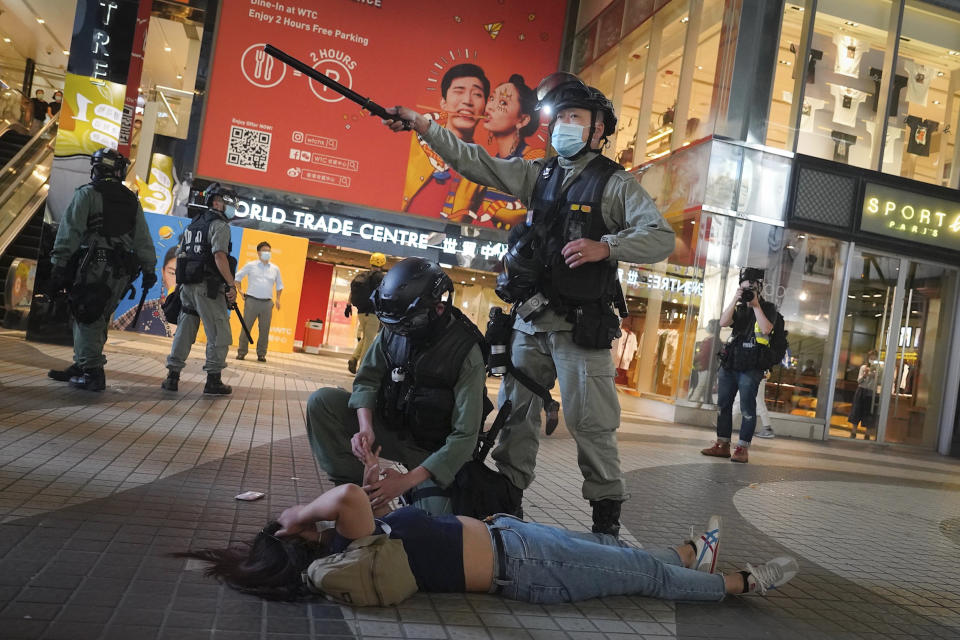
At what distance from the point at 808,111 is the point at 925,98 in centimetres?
259

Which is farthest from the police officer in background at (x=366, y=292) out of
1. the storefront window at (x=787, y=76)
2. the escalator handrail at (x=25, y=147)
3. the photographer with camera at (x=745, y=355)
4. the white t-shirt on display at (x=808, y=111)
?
the white t-shirt on display at (x=808, y=111)

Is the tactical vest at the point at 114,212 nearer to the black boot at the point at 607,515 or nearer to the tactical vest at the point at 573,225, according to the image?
the tactical vest at the point at 573,225

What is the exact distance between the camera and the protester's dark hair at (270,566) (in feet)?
7.49

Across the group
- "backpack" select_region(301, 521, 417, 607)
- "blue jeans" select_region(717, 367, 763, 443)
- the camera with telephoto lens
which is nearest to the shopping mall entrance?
"blue jeans" select_region(717, 367, 763, 443)

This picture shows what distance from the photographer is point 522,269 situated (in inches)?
130

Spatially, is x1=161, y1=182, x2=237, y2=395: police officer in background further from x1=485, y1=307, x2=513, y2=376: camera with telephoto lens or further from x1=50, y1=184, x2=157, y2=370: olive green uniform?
x1=485, y1=307, x2=513, y2=376: camera with telephoto lens

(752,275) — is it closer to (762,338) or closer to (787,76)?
(762,338)

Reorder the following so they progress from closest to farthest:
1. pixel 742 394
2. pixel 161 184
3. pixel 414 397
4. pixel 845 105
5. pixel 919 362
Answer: pixel 414 397 < pixel 742 394 < pixel 845 105 < pixel 919 362 < pixel 161 184

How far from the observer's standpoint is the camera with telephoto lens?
10.8 feet

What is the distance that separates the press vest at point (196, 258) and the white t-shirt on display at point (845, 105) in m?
10.1

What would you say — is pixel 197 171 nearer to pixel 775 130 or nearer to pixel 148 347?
pixel 148 347

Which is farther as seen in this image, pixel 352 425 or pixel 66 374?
pixel 66 374

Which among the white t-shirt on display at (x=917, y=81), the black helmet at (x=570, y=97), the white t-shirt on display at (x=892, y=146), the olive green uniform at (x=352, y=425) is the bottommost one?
the olive green uniform at (x=352, y=425)

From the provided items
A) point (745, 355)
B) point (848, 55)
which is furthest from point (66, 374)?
point (848, 55)
